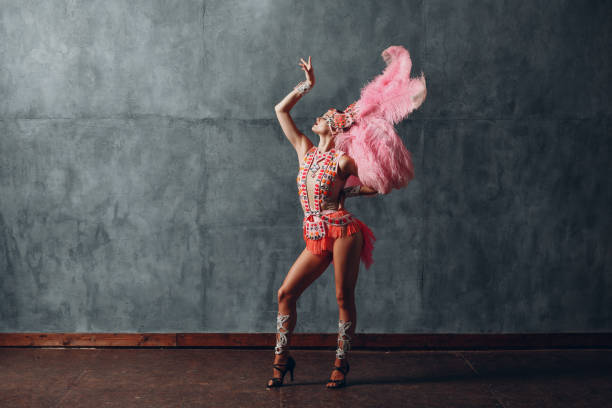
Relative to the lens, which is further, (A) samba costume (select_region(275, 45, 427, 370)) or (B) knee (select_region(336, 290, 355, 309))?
(B) knee (select_region(336, 290, 355, 309))

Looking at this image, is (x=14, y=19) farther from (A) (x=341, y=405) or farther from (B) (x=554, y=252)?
(B) (x=554, y=252)

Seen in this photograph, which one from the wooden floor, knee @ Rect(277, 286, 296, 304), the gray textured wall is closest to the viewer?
the wooden floor

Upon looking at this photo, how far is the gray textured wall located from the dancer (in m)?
0.73

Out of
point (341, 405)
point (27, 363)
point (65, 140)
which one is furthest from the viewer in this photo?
point (65, 140)

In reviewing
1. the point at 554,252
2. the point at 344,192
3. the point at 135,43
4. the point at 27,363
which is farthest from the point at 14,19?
the point at 554,252

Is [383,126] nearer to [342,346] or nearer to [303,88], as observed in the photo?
[303,88]

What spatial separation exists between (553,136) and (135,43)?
116 inches

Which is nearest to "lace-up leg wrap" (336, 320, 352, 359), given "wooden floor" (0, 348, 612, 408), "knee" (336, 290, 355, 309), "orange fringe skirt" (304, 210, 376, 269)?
"knee" (336, 290, 355, 309)

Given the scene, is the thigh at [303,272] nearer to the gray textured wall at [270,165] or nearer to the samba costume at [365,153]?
the samba costume at [365,153]

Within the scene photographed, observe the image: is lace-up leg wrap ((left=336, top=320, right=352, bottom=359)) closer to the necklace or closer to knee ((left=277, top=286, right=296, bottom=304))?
knee ((left=277, top=286, right=296, bottom=304))

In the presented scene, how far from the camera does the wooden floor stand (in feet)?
A: 11.0

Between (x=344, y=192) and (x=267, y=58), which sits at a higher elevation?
(x=267, y=58)

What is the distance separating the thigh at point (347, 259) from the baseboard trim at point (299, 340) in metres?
0.92

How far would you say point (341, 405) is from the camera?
330 centimetres
